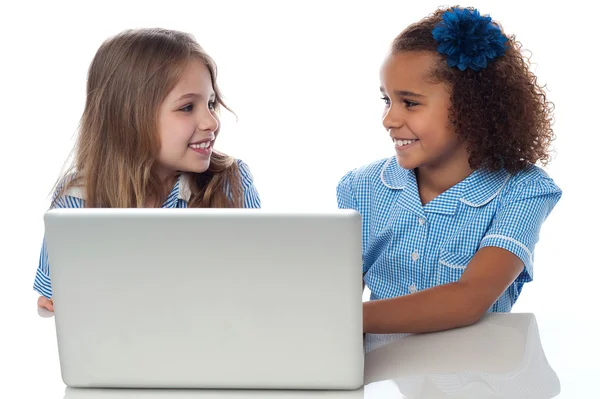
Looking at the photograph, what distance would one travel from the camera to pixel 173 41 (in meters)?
1.74

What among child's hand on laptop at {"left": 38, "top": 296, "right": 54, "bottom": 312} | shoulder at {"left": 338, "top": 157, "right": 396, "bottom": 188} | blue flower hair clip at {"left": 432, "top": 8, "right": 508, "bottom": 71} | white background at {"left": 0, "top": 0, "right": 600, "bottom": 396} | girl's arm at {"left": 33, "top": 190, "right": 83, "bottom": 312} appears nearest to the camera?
child's hand on laptop at {"left": 38, "top": 296, "right": 54, "bottom": 312}

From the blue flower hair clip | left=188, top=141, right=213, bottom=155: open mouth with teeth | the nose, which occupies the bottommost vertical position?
left=188, top=141, right=213, bottom=155: open mouth with teeth

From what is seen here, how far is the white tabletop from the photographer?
40.0 inches

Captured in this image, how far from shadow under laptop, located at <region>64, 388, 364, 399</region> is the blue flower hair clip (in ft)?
2.58

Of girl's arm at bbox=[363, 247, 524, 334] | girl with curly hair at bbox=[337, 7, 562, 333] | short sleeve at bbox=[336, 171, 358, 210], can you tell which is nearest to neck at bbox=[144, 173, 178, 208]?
short sleeve at bbox=[336, 171, 358, 210]

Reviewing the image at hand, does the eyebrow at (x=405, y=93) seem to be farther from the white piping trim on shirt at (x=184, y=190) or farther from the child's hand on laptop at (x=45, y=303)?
the child's hand on laptop at (x=45, y=303)

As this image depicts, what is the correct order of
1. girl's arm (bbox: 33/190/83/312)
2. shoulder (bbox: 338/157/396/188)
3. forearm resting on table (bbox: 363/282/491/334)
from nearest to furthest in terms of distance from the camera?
1. forearm resting on table (bbox: 363/282/491/334)
2. girl's arm (bbox: 33/190/83/312)
3. shoulder (bbox: 338/157/396/188)

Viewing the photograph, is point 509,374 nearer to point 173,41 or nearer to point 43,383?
point 43,383

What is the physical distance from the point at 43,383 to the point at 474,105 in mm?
937

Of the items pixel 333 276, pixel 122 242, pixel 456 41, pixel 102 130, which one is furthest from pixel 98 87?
pixel 333 276

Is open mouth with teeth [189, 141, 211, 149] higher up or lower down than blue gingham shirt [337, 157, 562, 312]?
higher up

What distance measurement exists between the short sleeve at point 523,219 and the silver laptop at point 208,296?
539mm

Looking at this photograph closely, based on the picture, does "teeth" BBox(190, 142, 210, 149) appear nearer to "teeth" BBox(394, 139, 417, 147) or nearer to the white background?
"teeth" BBox(394, 139, 417, 147)

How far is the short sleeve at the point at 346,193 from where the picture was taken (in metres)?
1.81
